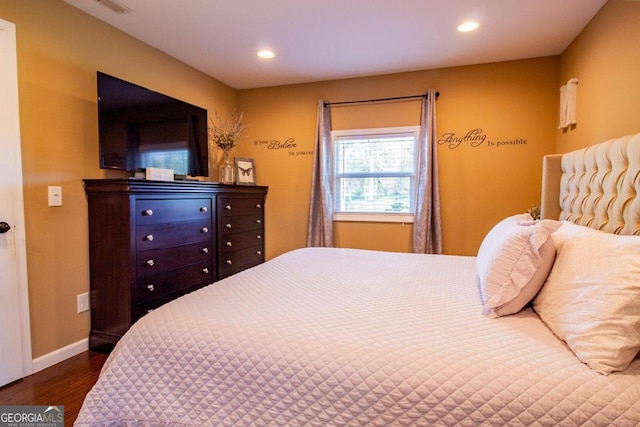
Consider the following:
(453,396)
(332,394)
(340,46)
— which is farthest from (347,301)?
(340,46)

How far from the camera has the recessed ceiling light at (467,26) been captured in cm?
254

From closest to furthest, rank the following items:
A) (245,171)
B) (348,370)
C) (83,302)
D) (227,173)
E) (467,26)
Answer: (348,370), (83,302), (467,26), (227,173), (245,171)

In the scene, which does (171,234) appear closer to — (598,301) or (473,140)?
(598,301)

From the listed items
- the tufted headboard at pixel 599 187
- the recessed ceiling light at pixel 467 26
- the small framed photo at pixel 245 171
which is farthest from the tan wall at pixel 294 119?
the recessed ceiling light at pixel 467 26

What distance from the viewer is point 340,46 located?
295 cm

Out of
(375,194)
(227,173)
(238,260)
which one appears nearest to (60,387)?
(238,260)

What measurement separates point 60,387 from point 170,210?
1.29m

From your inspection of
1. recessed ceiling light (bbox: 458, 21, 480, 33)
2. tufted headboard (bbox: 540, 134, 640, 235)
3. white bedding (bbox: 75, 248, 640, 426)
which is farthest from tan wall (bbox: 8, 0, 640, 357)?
white bedding (bbox: 75, 248, 640, 426)

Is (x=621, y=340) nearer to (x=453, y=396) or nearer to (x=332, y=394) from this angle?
(x=453, y=396)

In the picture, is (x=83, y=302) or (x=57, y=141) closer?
(x=57, y=141)

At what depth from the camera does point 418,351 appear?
984mm

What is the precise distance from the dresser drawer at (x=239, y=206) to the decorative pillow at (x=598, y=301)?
8.99 feet

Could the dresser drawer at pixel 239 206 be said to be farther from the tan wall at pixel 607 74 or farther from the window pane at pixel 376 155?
the tan wall at pixel 607 74

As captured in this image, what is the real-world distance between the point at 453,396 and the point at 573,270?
2.10ft
